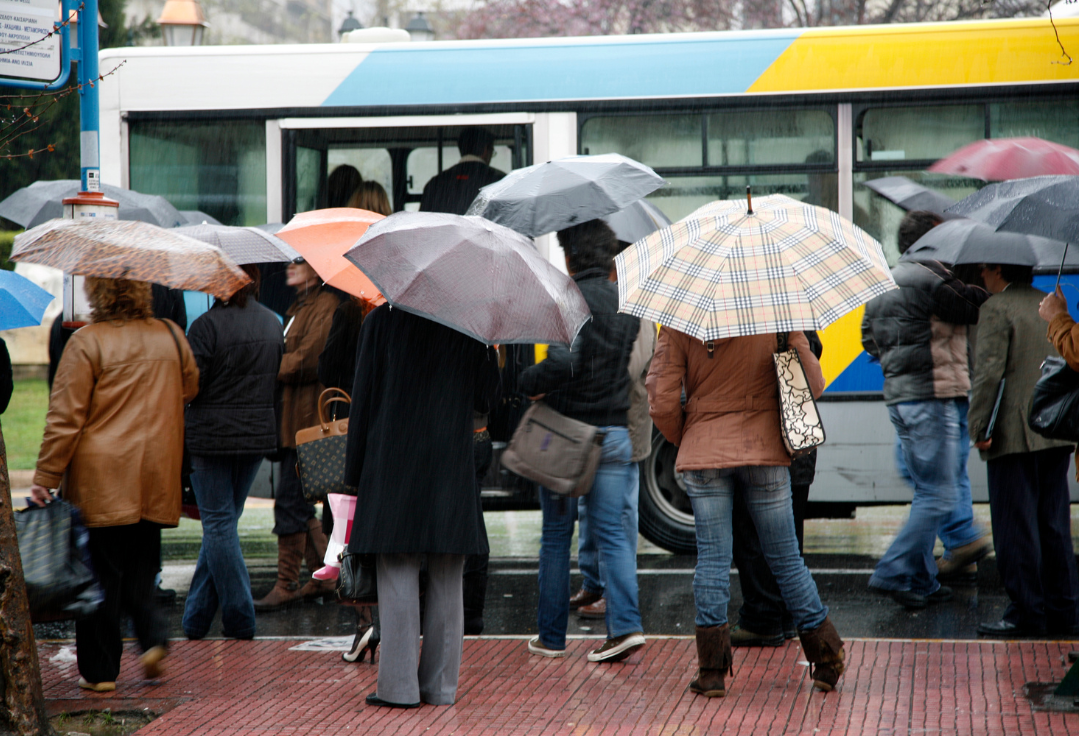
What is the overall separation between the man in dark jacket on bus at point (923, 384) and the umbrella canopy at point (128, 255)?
11.6 ft

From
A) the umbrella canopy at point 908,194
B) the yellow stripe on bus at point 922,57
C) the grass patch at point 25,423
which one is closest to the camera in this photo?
the umbrella canopy at point 908,194

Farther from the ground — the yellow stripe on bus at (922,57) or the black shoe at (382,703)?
the yellow stripe on bus at (922,57)

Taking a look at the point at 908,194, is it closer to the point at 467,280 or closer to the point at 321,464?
the point at 467,280

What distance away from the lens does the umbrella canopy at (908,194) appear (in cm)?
693

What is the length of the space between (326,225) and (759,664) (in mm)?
2942

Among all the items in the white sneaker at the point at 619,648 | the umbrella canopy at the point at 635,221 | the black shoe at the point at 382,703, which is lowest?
the black shoe at the point at 382,703

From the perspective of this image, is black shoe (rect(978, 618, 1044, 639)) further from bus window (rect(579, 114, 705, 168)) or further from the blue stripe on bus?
the blue stripe on bus

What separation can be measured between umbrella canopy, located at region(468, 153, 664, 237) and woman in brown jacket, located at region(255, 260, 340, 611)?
1330mm

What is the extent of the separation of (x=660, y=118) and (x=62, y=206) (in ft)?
12.7

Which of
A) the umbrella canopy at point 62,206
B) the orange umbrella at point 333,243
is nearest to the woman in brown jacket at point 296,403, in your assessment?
the orange umbrella at point 333,243

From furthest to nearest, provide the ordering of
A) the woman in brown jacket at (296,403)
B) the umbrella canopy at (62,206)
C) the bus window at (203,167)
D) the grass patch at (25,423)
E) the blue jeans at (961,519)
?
the grass patch at (25,423), the bus window at (203,167), the umbrella canopy at (62,206), the blue jeans at (961,519), the woman in brown jacket at (296,403)

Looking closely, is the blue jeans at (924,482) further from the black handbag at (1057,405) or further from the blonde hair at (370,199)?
the blonde hair at (370,199)

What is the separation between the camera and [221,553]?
5824 millimetres

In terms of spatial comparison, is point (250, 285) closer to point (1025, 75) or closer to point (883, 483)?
point (883, 483)
